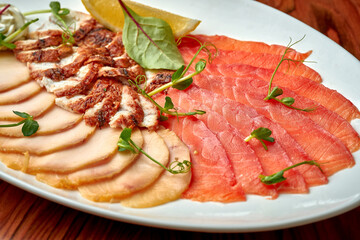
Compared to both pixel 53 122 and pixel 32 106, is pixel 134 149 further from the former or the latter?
pixel 32 106

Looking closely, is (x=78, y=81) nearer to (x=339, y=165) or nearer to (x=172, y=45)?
(x=172, y=45)

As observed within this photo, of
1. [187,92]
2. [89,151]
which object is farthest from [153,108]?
[89,151]

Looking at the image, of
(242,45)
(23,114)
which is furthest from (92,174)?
(242,45)

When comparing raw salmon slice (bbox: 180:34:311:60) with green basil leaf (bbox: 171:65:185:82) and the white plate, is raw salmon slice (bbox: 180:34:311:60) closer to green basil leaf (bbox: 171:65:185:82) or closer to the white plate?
the white plate

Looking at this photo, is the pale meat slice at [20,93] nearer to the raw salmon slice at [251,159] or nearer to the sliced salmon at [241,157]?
the sliced salmon at [241,157]

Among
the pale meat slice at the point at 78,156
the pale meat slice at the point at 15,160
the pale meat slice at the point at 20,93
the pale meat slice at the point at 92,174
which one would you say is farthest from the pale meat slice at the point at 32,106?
the pale meat slice at the point at 92,174

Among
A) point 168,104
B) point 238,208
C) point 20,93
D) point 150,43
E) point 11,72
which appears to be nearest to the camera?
point 238,208
